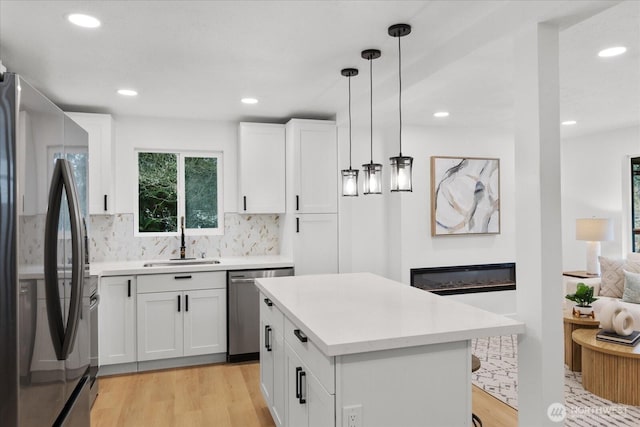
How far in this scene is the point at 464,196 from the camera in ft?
16.5

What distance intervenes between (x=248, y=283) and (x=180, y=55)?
2167mm

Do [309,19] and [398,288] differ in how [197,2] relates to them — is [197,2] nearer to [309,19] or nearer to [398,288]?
[309,19]

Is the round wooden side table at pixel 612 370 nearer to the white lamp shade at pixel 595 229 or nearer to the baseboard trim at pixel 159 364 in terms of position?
the white lamp shade at pixel 595 229

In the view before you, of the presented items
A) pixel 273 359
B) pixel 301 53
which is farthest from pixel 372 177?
pixel 273 359

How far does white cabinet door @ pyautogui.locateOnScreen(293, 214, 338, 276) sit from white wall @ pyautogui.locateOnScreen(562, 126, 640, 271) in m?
3.38

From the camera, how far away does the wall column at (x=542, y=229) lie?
78.5 inches

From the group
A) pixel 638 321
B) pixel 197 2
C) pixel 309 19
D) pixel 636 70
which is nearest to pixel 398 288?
pixel 309 19

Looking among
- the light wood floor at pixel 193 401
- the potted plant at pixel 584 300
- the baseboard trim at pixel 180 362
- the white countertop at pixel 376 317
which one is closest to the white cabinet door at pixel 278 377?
the white countertop at pixel 376 317

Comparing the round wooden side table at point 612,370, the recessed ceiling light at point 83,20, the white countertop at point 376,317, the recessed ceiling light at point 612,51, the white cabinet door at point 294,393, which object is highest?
the recessed ceiling light at point 83,20

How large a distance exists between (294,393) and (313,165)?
2589mm

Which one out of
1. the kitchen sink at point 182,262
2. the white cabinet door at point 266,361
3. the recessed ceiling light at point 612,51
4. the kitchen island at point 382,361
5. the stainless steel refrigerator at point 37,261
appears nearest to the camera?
the stainless steel refrigerator at point 37,261

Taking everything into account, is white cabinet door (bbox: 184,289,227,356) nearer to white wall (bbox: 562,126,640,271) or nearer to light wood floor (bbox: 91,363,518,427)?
light wood floor (bbox: 91,363,518,427)

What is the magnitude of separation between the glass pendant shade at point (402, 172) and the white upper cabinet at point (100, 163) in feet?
9.60

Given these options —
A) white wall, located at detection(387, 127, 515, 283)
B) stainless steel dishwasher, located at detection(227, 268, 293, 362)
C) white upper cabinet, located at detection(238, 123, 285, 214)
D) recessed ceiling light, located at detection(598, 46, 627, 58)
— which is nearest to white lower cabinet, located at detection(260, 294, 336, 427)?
stainless steel dishwasher, located at detection(227, 268, 293, 362)
